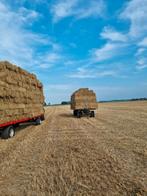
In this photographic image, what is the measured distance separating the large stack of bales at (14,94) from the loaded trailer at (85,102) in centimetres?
737

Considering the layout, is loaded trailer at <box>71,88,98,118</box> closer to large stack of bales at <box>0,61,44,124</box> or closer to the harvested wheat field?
large stack of bales at <box>0,61,44,124</box>

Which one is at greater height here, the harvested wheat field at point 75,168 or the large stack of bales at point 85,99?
the large stack of bales at point 85,99

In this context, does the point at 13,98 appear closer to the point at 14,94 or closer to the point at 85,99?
the point at 14,94

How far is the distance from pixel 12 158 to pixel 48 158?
1.07 meters

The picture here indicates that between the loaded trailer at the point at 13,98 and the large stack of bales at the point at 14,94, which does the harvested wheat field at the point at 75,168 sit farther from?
the large stack of bales at the point at 14,94

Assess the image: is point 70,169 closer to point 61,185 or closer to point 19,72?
point 61,185

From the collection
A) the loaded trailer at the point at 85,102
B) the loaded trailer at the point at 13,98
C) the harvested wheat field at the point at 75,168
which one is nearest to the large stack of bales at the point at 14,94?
the loaded trailer at the point at 13,98

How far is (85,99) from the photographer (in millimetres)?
20359

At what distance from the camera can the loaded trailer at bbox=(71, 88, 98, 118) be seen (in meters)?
20.0

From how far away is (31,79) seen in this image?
13.7 meters

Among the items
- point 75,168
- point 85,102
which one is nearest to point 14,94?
point 75,168

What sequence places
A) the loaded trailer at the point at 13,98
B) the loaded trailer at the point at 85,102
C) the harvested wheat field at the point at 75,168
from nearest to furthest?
1. the harvested wheat field at the point at 75,168
2. the loaded trailer at the point at 13,98
3. the loaded trailer at the point at 85,102

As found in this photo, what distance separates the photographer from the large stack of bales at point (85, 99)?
20062 mm

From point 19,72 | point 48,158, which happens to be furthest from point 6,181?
point 19,72
